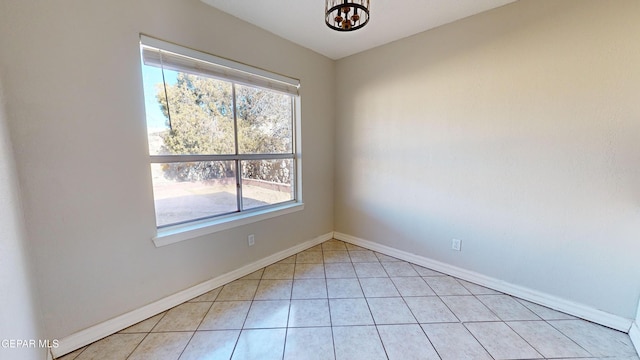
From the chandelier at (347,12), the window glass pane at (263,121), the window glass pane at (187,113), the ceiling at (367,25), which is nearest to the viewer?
the chandelier at (347,12)

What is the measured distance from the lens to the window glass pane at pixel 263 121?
246 centimetres

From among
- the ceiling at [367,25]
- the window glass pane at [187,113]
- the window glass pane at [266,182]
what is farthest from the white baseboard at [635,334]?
the window glass pane at [187,113]

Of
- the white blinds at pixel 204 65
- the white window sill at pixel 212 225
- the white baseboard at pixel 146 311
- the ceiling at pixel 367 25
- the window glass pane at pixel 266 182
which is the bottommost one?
the white baseboard at pixel 146 311

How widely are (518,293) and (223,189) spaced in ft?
9.30

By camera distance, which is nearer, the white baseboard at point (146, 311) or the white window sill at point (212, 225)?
the white baseboard at point (146, 311)

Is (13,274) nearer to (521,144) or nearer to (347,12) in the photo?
(347,12)

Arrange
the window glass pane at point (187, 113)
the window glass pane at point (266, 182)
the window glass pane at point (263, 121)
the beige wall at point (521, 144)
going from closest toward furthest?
the beige wall at point (521, 144) → the window glass pane at point (187, 113) → the window glass pane at point (263, 121) → the window glass pane at point (266, 182)

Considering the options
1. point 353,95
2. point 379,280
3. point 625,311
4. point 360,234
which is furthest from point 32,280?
point 625,311

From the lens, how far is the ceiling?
201 cm

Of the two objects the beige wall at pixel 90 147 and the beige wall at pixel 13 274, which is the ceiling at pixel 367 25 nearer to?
the beige wall at pixel 90 147

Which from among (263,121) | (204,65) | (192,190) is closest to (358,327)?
(192,190)

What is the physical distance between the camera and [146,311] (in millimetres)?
1845

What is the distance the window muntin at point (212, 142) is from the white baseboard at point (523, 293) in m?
1.61

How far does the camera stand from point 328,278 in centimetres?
244
